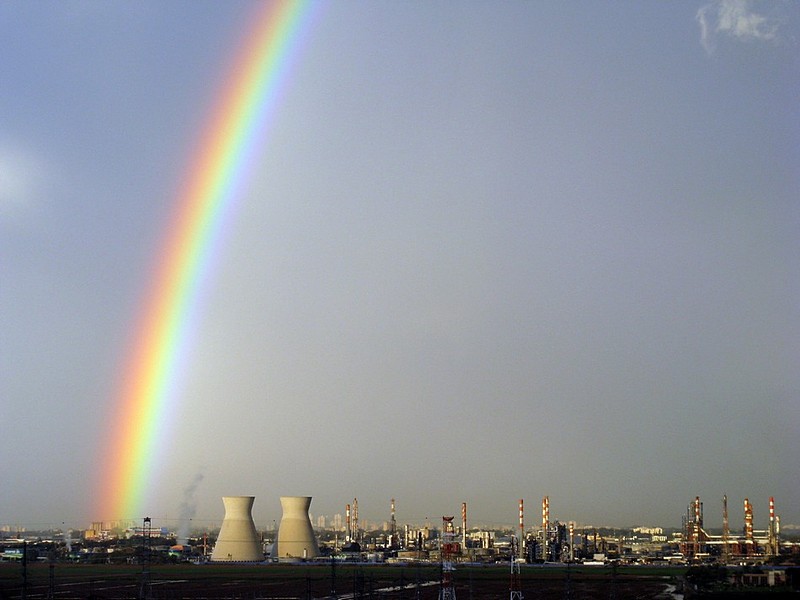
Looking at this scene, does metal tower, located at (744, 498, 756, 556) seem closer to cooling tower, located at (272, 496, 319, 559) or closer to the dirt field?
the dirt field

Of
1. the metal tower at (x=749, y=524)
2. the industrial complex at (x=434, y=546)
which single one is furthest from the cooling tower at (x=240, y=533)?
the metal tower at (x=749, y=524)

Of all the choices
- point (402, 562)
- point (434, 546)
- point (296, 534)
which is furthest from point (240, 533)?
point (434, 546)

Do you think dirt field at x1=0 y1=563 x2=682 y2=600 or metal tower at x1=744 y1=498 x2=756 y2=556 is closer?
dirt field at x1=0 y1=563 x2=682 y2=600

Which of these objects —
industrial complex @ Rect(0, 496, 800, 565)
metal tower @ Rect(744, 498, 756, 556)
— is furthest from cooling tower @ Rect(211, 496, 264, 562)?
metal tower @ Rect(744, 498, 756, 556)

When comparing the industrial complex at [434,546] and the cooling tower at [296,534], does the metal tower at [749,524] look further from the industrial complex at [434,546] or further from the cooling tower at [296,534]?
the cooling tower at [296,534]

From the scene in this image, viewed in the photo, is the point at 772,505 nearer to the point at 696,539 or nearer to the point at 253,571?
the point at 696,539
